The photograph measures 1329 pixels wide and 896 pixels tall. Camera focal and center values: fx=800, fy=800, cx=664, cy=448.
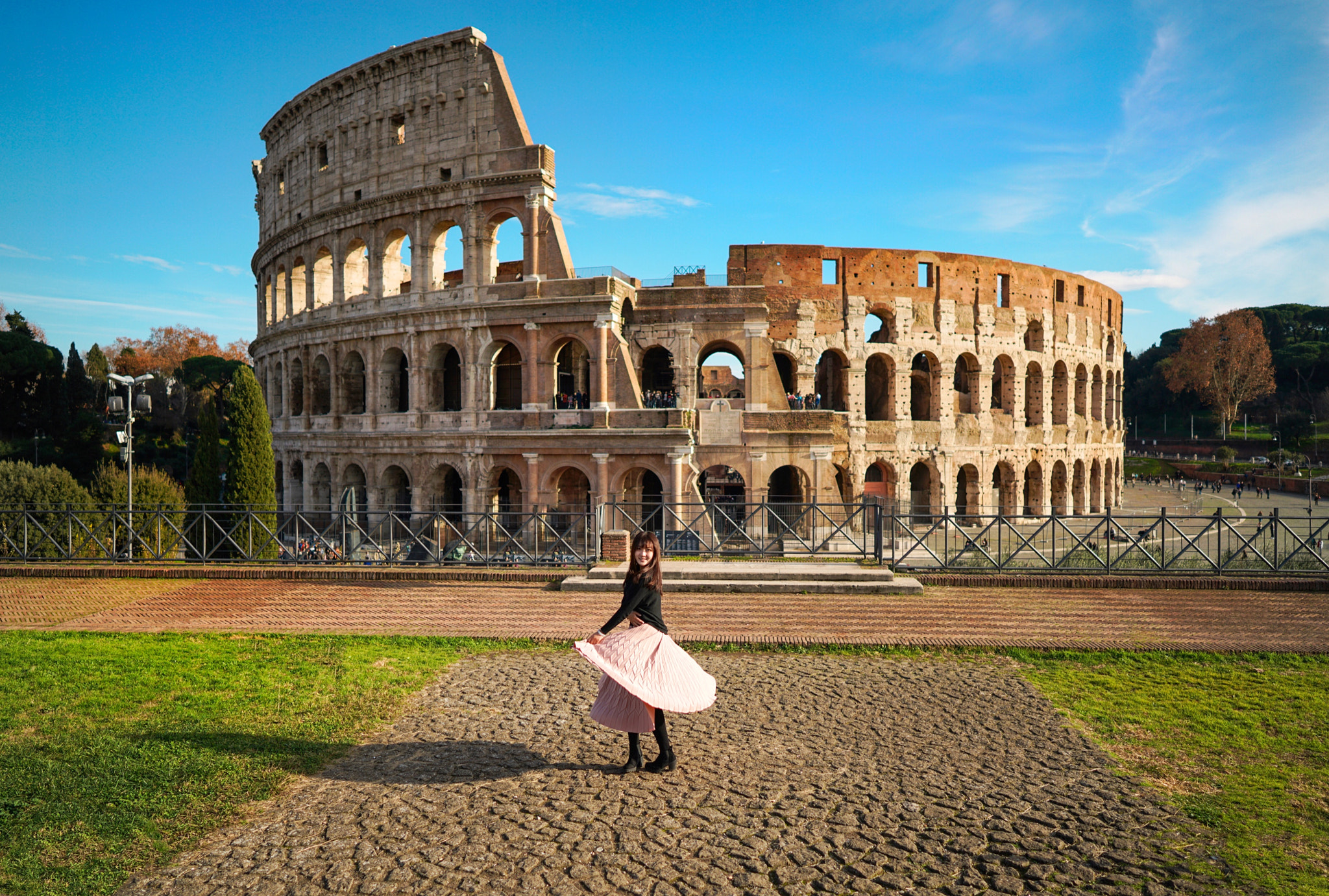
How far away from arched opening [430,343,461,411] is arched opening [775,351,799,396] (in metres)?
12.6

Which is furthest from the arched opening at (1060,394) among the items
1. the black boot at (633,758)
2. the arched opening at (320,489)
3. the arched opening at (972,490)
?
the black boot at (633,758)

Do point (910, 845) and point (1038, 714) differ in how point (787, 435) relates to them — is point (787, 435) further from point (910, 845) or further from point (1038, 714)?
point (910, 845)

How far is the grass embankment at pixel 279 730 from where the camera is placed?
5188 millimetres

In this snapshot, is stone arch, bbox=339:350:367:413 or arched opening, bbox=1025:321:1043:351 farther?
arched opening, bbox=1025:321:1043:351

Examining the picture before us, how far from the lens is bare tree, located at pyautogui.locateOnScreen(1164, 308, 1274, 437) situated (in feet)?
227

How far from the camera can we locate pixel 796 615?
41.2ft

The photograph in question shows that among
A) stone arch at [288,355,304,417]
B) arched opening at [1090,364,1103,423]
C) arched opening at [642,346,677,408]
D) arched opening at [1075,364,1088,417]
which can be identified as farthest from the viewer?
arched opening at [1090,364,1103,423]

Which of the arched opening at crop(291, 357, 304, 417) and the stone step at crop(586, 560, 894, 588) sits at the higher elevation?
the arched opening at crop(291, 357, 304, 417)

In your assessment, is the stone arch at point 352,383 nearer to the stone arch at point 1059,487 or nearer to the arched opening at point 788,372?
the arched opening at point 788,372

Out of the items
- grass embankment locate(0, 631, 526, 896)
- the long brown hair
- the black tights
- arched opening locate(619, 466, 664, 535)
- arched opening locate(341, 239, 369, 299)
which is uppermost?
arched opening locate(341, 239, 369, 299)

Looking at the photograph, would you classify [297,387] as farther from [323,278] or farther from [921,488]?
[921,488]

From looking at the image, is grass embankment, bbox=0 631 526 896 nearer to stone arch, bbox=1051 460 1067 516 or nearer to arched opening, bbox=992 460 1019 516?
arched opening, bbox=992 460 1019 516

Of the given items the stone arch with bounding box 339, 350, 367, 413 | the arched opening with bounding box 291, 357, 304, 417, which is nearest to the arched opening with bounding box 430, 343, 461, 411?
the stone arch with bounding box 339, 350, 367, 413

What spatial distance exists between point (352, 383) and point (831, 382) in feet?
64.2
